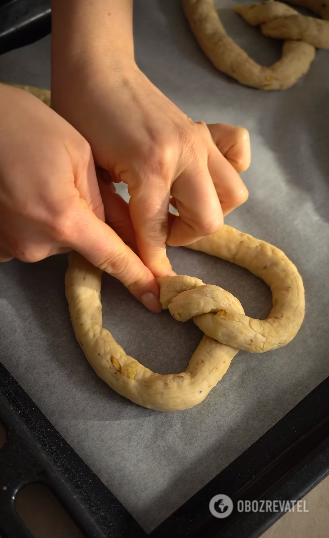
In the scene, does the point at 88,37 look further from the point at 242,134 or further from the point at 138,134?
the point at 242,134

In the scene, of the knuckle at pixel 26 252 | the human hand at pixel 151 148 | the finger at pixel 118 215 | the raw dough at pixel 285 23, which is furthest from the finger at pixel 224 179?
the raw dough at pixel 285 23

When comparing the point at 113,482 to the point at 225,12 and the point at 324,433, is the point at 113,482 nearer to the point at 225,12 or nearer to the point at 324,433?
the point at 324,433

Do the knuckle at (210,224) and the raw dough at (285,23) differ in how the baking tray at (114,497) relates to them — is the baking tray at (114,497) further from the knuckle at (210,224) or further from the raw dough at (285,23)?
the raw dough at (285,23)

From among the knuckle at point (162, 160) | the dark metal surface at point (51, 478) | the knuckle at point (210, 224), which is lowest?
the dark metal surface at point (51, 478)

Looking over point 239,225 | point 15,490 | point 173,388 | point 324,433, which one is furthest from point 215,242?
point 15,490

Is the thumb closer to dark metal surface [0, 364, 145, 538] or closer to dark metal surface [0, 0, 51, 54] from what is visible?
dark metal surface [0, 364, 145, 538]

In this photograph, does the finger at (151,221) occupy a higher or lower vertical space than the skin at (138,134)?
lower
